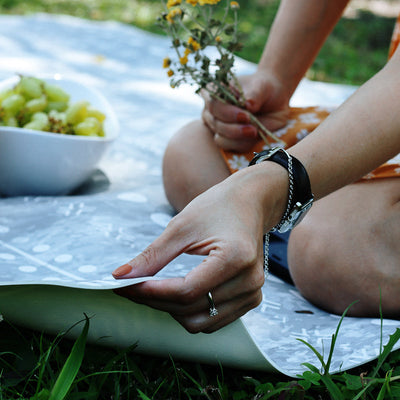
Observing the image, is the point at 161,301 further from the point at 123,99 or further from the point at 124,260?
the point at 123,99

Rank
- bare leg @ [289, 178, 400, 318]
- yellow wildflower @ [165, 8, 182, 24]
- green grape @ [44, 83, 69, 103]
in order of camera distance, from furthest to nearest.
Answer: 1. green grape @ [44, 83, 69, 103]
2. yellow wildflower @ [165, 8, 182, 24]
3. bare leg @ [289, 178, 400, 318]

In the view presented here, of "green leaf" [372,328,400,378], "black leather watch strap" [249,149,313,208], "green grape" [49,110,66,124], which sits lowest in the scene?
"green grape" [49,110,66,124]

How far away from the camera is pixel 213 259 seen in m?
0.74

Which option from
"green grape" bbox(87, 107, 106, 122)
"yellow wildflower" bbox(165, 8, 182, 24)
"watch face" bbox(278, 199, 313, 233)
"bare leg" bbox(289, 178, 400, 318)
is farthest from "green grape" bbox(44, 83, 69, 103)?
"watch face" bbox(278, 199, 313, 233)

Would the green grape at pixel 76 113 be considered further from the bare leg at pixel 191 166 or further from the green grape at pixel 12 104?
the bare leg at pixel 191 166

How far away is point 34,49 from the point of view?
3.16 m

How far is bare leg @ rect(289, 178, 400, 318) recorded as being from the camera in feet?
3.53

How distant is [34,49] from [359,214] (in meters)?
2.55

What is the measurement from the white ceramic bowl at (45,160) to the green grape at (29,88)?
180 mm

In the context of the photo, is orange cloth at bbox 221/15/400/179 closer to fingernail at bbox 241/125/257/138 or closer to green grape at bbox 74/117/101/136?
fingernail at bbox 241/125/257/138

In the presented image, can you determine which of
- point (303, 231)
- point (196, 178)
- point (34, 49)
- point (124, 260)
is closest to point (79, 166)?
point (196, 178)

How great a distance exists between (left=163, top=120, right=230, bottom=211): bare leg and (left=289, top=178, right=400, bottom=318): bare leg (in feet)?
1.04

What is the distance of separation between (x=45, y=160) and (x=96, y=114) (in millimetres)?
224

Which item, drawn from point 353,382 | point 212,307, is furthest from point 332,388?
point 212,307
